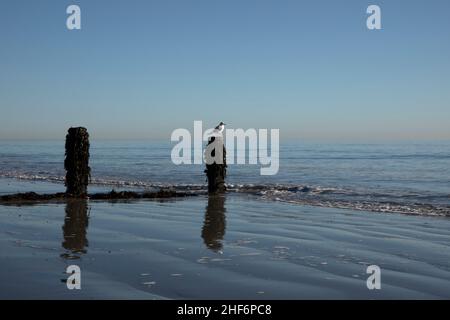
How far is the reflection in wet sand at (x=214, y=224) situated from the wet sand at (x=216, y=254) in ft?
0.07

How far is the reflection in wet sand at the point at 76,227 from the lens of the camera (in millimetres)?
8164

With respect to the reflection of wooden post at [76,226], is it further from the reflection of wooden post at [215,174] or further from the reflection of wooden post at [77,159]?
the reflection of wooden post at [215,174]

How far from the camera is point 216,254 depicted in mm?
7875

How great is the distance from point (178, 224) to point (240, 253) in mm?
3190

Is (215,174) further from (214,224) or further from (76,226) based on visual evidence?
(76,226)

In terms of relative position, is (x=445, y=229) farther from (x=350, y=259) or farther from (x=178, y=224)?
(x=178, y=224)

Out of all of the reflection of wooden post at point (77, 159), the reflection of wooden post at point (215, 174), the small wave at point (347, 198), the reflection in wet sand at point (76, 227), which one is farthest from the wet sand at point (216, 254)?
the reflection of wooden post at point (215, 174)

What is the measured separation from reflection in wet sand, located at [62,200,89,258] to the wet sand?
20mm

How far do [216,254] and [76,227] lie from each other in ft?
11.8

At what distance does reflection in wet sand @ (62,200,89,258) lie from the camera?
816 centimetres
